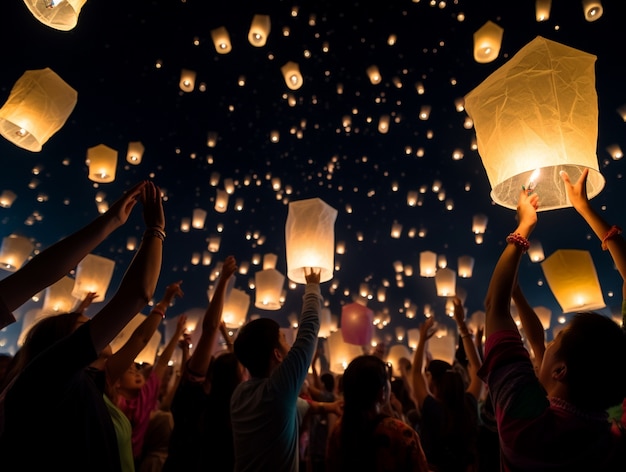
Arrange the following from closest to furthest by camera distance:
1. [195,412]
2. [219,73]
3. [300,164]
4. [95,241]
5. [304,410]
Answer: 1. [95,241]
2. [304,410]
3. [195,412]
4. [219,73]
5. [300,164]

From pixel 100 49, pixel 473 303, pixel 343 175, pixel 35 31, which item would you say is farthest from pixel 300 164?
pixel 473 303

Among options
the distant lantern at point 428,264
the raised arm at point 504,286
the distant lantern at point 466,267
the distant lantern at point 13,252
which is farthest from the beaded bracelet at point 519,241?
the distant lantern at point 466,267

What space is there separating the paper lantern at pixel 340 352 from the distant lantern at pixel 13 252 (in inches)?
209

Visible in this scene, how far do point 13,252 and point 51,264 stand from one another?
6.68 meters

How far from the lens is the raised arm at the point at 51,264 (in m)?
1.38

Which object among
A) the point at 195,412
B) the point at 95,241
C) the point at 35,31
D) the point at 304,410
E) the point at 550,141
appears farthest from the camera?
the point at 35,31

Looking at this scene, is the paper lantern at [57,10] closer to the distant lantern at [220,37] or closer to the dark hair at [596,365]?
the dark hair at [596,365]

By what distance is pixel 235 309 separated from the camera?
23.1 feet

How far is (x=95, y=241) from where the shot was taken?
1.58 metres

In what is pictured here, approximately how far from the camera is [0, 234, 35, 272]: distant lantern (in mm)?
6750

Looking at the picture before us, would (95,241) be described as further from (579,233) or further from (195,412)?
(579,233)

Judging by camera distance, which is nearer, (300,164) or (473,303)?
(300,164)

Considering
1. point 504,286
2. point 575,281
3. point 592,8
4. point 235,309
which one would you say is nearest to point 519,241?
point 504,286

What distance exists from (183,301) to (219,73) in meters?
11.7
